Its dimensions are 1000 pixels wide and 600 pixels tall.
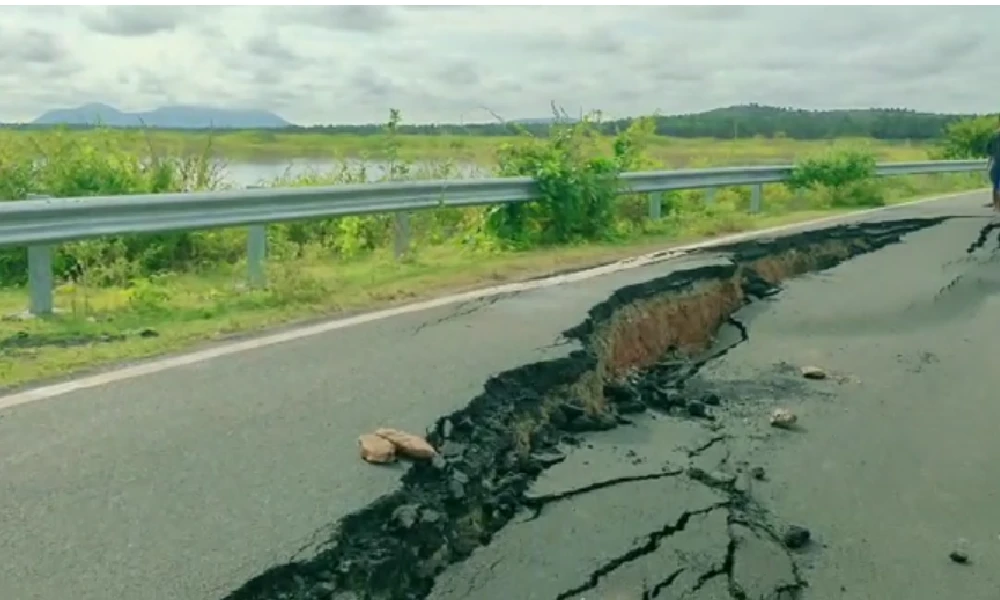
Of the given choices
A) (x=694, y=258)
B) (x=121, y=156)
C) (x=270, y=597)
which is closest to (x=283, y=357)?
(x=270, y=597)

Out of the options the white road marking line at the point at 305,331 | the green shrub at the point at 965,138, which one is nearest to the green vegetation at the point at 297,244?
the white road marking line at the point at 305,331

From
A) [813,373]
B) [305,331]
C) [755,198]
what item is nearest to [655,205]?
[755,198]

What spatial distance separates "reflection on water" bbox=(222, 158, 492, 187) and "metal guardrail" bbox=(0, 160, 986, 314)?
1.31 meters

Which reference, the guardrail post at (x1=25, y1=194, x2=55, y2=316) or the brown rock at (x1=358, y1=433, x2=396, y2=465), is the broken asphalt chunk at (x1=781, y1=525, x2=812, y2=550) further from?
the guardrail post at (x1=25, y1=194, x2=55, y2=316)

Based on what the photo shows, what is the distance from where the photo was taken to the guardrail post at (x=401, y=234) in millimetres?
10875

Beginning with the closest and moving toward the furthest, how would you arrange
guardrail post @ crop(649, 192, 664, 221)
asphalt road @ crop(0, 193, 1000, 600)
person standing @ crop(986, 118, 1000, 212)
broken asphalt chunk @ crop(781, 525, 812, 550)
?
asphalt road @ crop(0, 193, 1000, 600), broken asphalt chunk @ crop(781, 525, 812, 550), guardrail post @ crop(649, 192, 664, 221), person standing @ crop(986, 118, 1000, 212)

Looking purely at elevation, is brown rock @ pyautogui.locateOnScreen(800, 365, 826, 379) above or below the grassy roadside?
below

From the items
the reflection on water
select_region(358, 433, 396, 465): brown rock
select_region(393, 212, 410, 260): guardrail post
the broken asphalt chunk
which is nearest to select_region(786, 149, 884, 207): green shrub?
the reflection on water

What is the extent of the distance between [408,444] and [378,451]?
136 millimetres

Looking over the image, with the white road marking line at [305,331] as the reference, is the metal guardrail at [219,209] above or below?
above

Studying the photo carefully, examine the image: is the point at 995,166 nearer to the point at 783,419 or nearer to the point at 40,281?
the point at 783,419

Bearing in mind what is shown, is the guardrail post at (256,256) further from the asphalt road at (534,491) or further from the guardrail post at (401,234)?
the guardrail post at (401,234)

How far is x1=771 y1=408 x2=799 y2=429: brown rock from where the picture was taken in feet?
18.6

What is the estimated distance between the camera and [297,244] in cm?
1177
